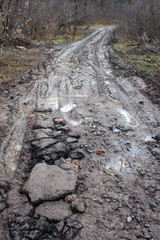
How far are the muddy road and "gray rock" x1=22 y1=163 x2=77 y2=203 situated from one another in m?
0.01

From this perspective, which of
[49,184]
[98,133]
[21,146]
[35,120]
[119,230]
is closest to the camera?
[119,230]

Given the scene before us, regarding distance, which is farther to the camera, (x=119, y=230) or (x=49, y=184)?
(x=49, y=184)

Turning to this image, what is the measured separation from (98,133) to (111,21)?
32145 mm

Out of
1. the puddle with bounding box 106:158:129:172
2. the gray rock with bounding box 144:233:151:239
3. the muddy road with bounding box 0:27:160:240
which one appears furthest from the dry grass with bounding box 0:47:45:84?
the gray rock with bounding box 144:233:151:239

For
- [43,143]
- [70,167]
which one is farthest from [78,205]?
[43,143]

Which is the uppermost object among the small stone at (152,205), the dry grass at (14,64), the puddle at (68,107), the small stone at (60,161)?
the small stone at (152,205)

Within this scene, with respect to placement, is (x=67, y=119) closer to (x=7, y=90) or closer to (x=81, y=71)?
(x=7, y=90)

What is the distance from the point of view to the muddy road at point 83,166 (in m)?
1.68

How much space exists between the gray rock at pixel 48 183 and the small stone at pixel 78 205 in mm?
121

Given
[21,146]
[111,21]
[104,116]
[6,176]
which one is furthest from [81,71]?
[111,21]

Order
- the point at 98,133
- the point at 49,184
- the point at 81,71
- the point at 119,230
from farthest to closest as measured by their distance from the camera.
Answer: the point at 81,71 < the point at 98,133 < the point at 49,184 < the point at 119,230

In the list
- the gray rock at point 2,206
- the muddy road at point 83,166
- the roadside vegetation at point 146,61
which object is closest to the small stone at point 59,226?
the muddy road at point 83,166

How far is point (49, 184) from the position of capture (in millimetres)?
1979

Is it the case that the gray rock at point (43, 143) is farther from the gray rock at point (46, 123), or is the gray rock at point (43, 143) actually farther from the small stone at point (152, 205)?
the small stone at point (152, 205)
